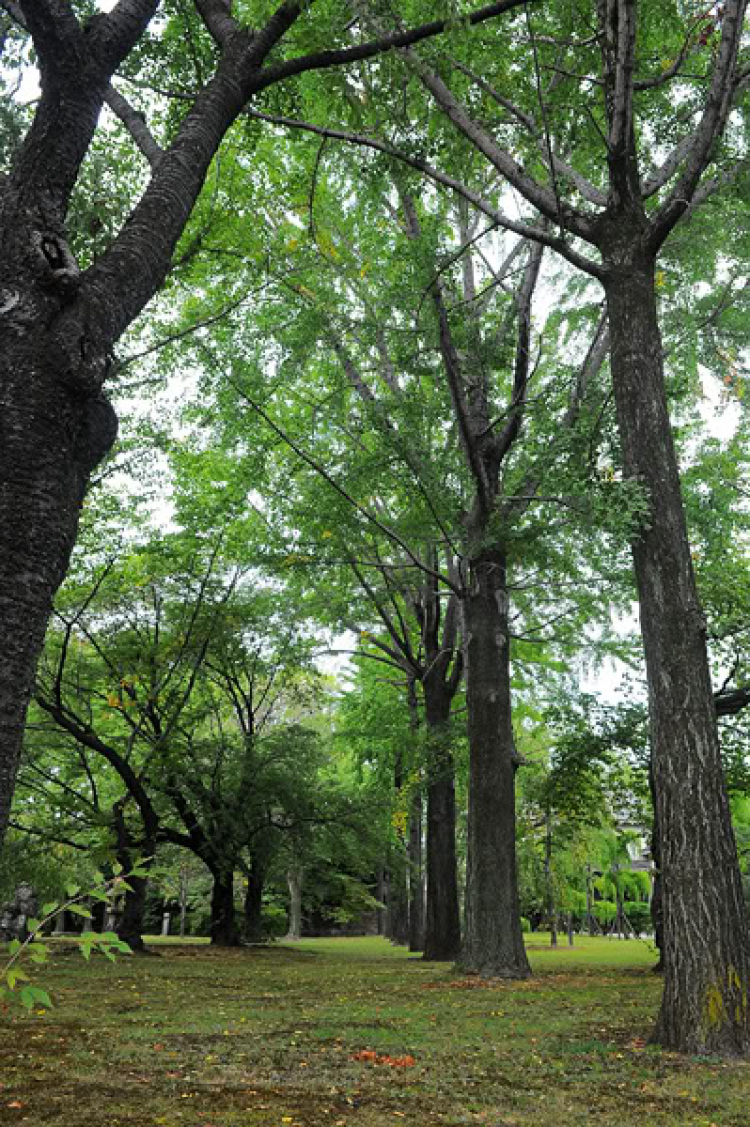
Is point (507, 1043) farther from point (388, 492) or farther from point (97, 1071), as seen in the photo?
point (388, 492)

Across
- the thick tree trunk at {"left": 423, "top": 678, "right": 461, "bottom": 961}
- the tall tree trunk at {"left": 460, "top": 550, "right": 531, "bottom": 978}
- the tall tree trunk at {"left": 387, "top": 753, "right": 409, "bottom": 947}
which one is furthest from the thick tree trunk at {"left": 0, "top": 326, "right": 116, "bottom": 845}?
the tall tree trunk at {"left": 387, "top": 753, "right": 409, "bottom": 947}

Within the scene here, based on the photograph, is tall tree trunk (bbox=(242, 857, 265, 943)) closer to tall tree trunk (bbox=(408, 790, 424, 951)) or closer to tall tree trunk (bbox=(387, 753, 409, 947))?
tall tree trunk (bbox=(387, 753, 409, 947))

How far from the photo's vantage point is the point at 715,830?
18.7 feet

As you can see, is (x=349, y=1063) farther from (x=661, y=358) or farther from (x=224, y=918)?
(x=224, y=918)

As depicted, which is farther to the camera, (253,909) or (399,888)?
(399,888)

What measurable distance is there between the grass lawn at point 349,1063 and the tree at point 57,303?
2.16 metres

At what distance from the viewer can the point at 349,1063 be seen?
4.74 metres

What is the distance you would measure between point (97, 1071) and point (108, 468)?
11253 mm

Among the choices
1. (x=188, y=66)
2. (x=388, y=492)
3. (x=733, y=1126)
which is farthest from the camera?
(x=388, y=492)

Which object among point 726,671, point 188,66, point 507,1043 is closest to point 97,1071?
point 507,1043

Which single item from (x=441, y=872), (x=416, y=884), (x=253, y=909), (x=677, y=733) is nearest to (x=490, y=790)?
(x=441, y=872)

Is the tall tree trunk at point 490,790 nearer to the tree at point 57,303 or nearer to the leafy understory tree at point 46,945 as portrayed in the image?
the tree at point 57,303

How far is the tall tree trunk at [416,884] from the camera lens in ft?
65.2

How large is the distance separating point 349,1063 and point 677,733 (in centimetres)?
322
